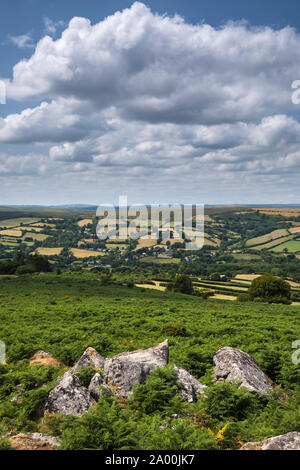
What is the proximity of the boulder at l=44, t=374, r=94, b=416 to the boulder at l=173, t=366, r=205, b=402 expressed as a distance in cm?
343

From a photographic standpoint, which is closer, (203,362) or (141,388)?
(141,388)

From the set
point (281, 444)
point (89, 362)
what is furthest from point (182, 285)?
point (281, 444)

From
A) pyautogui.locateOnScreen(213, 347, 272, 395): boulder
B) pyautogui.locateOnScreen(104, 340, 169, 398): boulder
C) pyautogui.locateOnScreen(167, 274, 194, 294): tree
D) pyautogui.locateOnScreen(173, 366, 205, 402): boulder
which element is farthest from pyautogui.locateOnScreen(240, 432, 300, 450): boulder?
pyautogui.locateOnScreen(167, 274, 194, 294): tree

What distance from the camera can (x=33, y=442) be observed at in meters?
7.69

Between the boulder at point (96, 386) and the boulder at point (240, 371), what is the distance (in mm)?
4932

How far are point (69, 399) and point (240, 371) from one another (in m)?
6.85

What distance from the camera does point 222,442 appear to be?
8.10 m

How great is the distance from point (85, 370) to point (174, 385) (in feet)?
12.6

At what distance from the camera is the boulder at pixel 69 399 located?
31.4 feet

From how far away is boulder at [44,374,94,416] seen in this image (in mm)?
9570

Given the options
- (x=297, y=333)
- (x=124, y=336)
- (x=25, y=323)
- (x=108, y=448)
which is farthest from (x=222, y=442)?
(x=25, y=323)

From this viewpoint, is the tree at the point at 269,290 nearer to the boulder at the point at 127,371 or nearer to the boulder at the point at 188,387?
the boulder at the point at 188,387

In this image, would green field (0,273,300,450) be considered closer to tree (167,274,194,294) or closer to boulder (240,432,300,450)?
boulder (240,432,300,450)
